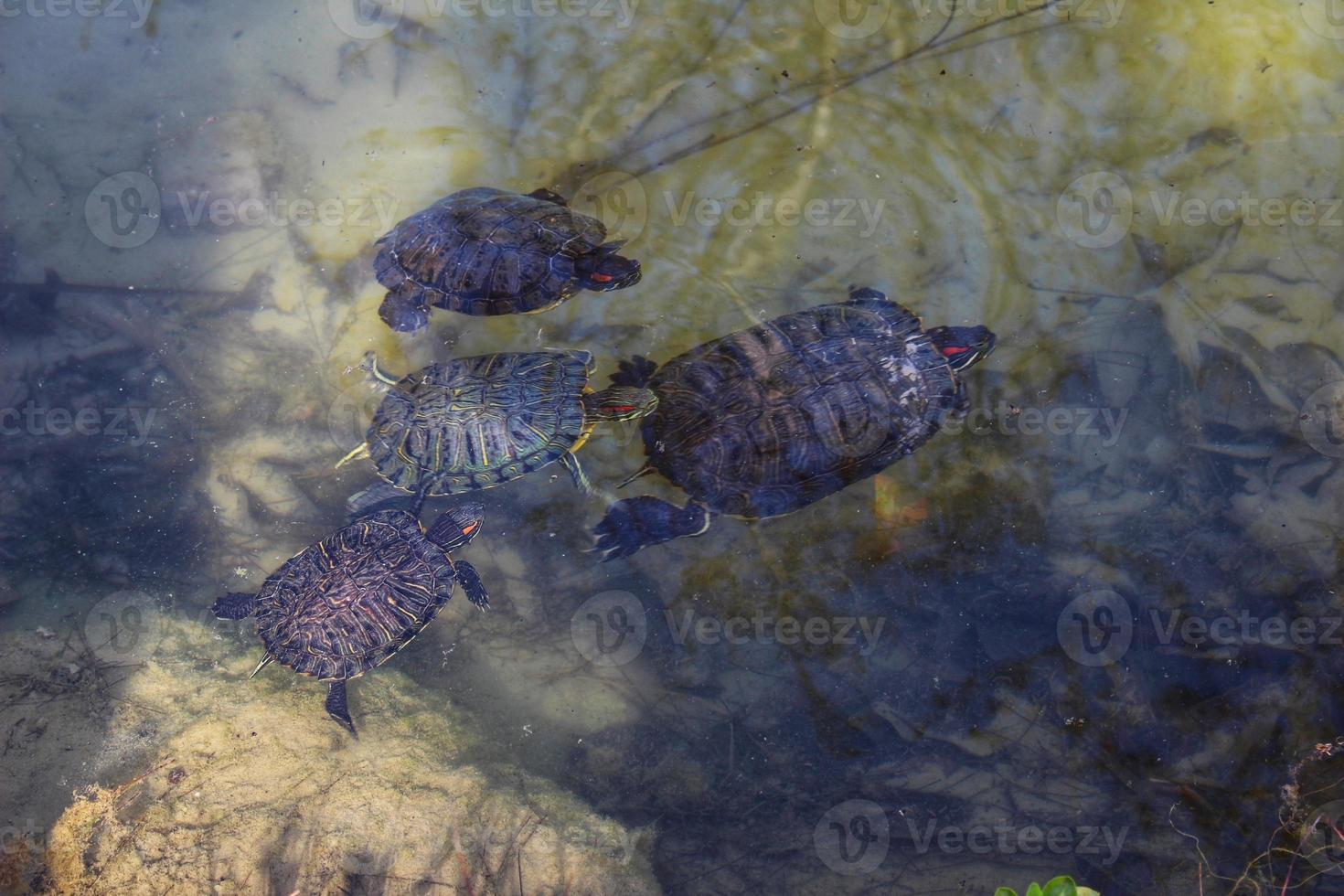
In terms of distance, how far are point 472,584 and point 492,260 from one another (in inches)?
77.5

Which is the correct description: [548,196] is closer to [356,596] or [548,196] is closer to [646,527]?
[646,527]

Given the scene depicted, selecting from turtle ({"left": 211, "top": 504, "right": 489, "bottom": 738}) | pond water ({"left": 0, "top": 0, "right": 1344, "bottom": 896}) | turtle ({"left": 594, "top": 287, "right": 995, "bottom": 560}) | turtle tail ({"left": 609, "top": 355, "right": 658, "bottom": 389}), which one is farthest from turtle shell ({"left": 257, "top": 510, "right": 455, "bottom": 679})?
turtle tail ({"left": 609, "top": 355, "right": 658, "bottom": 389})

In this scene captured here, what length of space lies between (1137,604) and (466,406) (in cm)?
406

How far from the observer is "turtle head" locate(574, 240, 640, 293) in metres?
4.91

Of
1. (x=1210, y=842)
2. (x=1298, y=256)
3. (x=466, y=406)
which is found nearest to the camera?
(x=1210, y=842)

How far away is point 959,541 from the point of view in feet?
15.2

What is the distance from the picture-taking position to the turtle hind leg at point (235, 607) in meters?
4.62

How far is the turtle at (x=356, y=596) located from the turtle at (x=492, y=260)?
1.35 m

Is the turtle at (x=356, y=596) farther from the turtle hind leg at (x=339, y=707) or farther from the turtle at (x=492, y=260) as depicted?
the turtle at (x=492, y=260)

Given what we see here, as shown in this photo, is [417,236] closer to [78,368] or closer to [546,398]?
[546,398]

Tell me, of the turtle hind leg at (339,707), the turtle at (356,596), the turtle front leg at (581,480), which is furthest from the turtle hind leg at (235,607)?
the turtle front leg at (581,480)

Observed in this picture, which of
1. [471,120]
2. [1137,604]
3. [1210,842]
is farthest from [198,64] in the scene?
[1210,842]

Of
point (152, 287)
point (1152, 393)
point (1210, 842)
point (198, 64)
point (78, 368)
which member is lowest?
point (1210, 842)

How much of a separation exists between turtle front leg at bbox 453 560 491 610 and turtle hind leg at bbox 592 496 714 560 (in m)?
0.74
